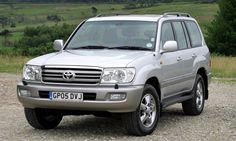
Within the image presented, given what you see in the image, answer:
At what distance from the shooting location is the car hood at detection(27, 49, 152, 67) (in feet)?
25.2

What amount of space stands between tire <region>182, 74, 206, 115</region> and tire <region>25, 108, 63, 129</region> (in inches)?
105

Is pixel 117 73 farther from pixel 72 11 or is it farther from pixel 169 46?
pixel 72 11

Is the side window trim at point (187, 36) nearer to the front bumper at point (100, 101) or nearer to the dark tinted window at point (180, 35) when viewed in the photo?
the dark tinted window at point (180, 35)

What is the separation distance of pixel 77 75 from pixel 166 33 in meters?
2.26

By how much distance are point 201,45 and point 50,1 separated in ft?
439

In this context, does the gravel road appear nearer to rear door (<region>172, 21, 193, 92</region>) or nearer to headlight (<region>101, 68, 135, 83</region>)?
rear door (<region>172, 21, 193, 92</region>)

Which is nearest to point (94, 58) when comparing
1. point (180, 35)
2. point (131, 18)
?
point (131, 18)

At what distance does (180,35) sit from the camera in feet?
32.3

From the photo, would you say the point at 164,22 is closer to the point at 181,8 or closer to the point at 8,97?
the point at 8,97

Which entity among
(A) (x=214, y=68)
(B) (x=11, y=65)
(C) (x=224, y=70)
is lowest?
(B) (x=11, y=65)

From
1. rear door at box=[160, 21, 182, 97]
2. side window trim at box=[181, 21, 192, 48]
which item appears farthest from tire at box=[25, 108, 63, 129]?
side window trim at box=[181, 21, 192, 48]

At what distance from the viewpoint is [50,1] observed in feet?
467

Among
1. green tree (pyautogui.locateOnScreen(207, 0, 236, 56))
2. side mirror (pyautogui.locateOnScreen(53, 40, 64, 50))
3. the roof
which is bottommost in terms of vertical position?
green tree (pyautogui.locateOnScreen(207, 0, 236, 56))

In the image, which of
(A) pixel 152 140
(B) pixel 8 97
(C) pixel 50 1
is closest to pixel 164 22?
(A) pixel 152 140
